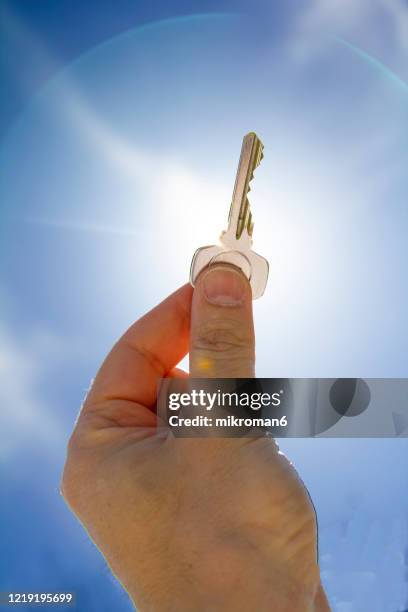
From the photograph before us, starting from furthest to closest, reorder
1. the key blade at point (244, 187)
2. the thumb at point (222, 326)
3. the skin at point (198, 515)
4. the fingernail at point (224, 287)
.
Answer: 1. the key blade at point (244, 187)
2. the fingernail at point (224, 287)
3. the thumb at point (222, 326)
4. the skin at point (198, 515)

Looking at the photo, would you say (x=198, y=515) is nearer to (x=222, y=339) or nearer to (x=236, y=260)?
(x=222, y=339)

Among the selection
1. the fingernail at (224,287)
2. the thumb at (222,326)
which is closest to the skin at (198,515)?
the thumb at (222,326)

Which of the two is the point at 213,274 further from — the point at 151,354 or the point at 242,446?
the point at 242,446

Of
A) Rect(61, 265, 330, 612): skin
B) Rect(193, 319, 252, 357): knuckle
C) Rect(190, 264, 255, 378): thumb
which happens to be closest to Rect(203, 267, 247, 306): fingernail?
Rect(190, 264, 255, 378): thumb

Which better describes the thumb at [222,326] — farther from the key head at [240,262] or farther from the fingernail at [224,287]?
the key head at [240,262]

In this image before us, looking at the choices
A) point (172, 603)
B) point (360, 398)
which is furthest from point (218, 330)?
point (360, 398)

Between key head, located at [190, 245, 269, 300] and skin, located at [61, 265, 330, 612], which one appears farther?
key head, located at [190, 245, 269, 300]

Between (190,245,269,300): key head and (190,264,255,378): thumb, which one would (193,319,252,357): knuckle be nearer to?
(190,264,255,378): thumb

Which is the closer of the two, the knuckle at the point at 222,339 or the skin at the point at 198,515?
A: the skin at the point at 198,515
